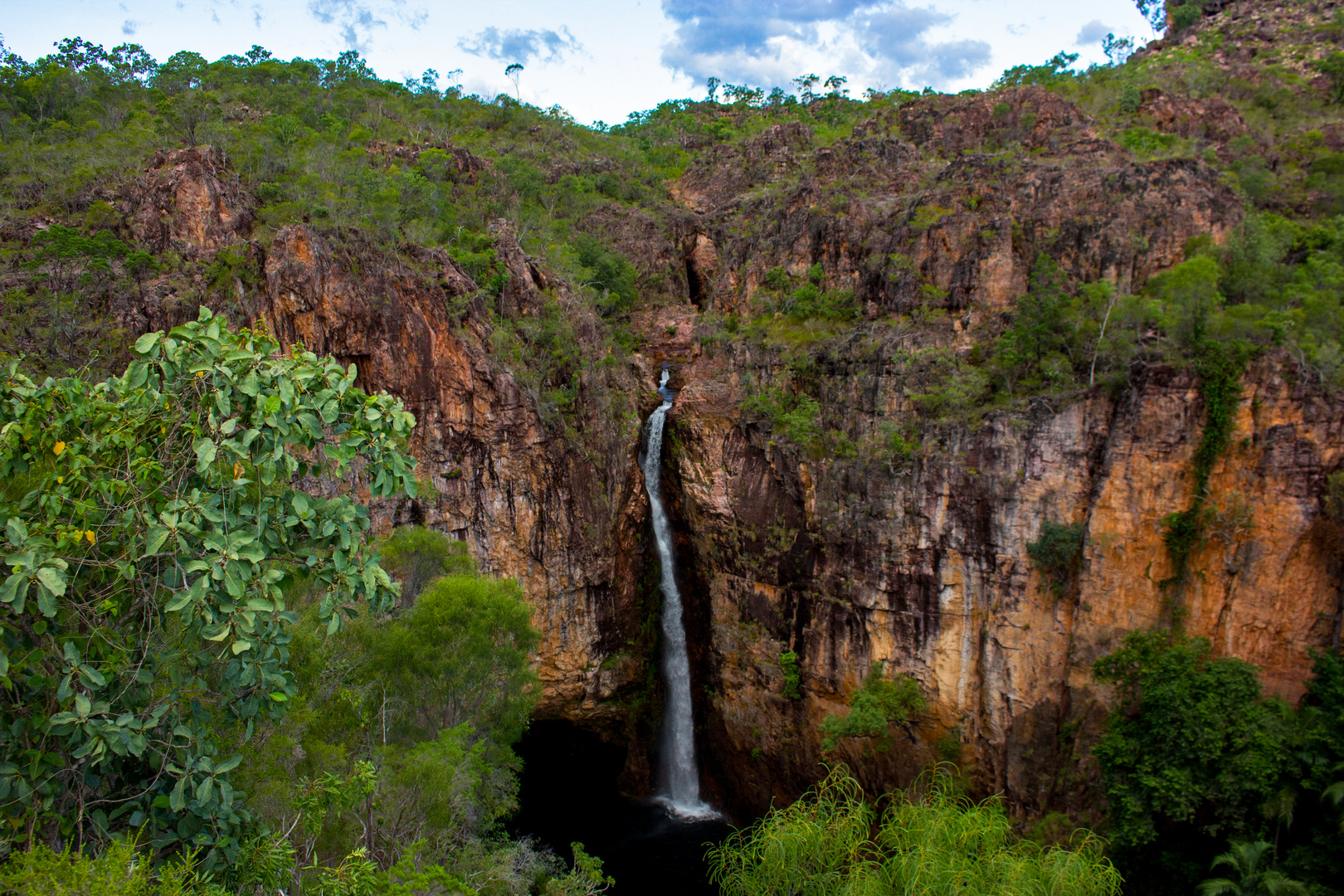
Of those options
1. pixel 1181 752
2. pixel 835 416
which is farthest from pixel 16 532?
pixel 835 416

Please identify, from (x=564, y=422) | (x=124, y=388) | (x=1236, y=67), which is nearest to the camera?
(x=124, y=388)

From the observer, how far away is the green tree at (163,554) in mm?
5461

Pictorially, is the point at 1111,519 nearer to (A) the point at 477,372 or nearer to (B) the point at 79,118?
(A) the point at 477,372

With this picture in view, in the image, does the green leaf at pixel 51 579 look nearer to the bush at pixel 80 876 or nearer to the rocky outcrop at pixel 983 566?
the bush at pixel 80 876

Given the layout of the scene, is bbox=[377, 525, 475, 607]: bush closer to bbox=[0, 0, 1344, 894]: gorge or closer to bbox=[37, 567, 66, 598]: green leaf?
bbox=[0, 0, 1344, 894]: gorge

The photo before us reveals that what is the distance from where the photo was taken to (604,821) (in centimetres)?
2252

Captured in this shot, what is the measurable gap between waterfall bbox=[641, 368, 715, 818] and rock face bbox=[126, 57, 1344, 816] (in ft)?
1.58

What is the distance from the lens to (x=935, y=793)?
17.3m

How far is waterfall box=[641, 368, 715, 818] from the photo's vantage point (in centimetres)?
Result: 2388

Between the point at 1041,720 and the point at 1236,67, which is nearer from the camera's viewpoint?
the point at 1041,720

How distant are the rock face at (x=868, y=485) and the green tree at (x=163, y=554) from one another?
11.9 metres

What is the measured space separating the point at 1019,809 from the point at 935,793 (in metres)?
2.85

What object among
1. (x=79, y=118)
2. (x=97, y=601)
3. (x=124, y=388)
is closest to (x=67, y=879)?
(x=97, y=601)

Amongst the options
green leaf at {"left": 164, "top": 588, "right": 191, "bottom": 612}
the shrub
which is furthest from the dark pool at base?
green leaf at {"left": 164, "top": 588, "right": 191, "bottom": 612}
